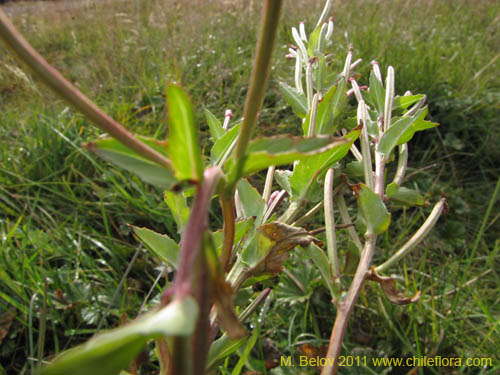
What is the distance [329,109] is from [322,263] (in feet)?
0.56

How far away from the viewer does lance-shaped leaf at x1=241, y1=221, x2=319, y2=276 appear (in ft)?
1.10

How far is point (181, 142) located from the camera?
220 millimetres

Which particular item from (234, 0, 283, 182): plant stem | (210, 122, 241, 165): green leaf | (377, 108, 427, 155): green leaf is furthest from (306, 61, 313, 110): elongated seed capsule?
(234, 0, 283, 182): plant stem

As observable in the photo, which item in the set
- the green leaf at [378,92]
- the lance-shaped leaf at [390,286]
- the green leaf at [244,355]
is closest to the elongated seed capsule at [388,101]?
the green leaf at [378,92]

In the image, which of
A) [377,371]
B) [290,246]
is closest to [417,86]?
[377,371]

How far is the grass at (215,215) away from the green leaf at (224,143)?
18 centimetres

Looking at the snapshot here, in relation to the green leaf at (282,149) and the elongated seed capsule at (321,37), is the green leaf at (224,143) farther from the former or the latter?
the elongated seed capsule at (321,37)

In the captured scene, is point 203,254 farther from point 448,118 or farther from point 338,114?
point 448,118

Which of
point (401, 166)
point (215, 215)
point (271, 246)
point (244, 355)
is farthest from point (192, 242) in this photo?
point (215, 215)

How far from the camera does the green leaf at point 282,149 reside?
228 millimetres

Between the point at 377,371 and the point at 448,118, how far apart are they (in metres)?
1.12

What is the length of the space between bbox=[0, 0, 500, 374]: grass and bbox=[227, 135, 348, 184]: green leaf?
23cm

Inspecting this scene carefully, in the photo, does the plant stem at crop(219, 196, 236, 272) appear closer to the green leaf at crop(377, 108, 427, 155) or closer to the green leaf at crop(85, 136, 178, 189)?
the green leaf at crop(85, 136, 178, 189)

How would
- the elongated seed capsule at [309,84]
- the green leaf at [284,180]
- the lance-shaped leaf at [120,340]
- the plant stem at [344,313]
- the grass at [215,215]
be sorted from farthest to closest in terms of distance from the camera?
the grass at [215,215] → the elongated seed capsule at [309,84] → the green leaf at [284,180] → the plant stem at [344,313] → the lance-shaped leaf at [120,340]
